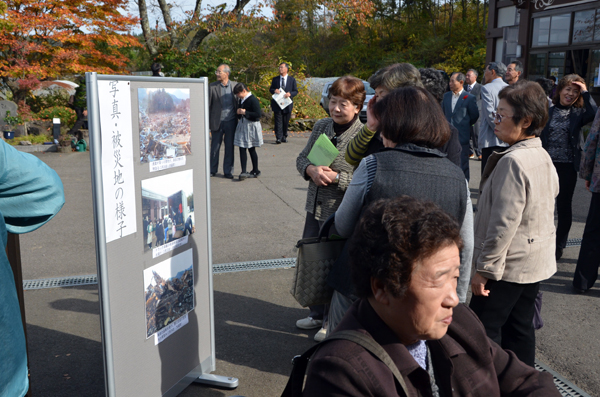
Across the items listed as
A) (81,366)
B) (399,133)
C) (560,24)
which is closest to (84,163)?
(81,366)

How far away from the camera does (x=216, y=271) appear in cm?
528

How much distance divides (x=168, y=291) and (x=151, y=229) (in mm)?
388

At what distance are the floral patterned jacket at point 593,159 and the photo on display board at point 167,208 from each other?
3.46 meters

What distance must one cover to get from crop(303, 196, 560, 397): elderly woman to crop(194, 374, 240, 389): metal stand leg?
1.84 meters

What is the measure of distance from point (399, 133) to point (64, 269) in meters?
4.18

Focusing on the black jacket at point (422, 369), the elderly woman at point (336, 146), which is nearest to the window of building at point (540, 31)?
the elderly woman at point (336, 146)

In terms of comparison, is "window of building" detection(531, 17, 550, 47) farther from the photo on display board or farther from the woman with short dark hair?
the photo on display board

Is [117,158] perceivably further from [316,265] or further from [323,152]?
[323,152]

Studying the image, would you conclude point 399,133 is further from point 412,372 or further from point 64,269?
point 64,269

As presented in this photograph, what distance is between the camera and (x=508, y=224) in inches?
106

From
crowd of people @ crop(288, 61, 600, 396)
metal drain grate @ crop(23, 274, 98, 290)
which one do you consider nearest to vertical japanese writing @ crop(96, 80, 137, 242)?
crowd of people @ crop(288, 61, 600, 396)

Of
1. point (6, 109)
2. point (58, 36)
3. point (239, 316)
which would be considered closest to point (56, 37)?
point (58, 36)

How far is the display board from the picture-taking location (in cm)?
232

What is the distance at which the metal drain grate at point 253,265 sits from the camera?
5.33 m
